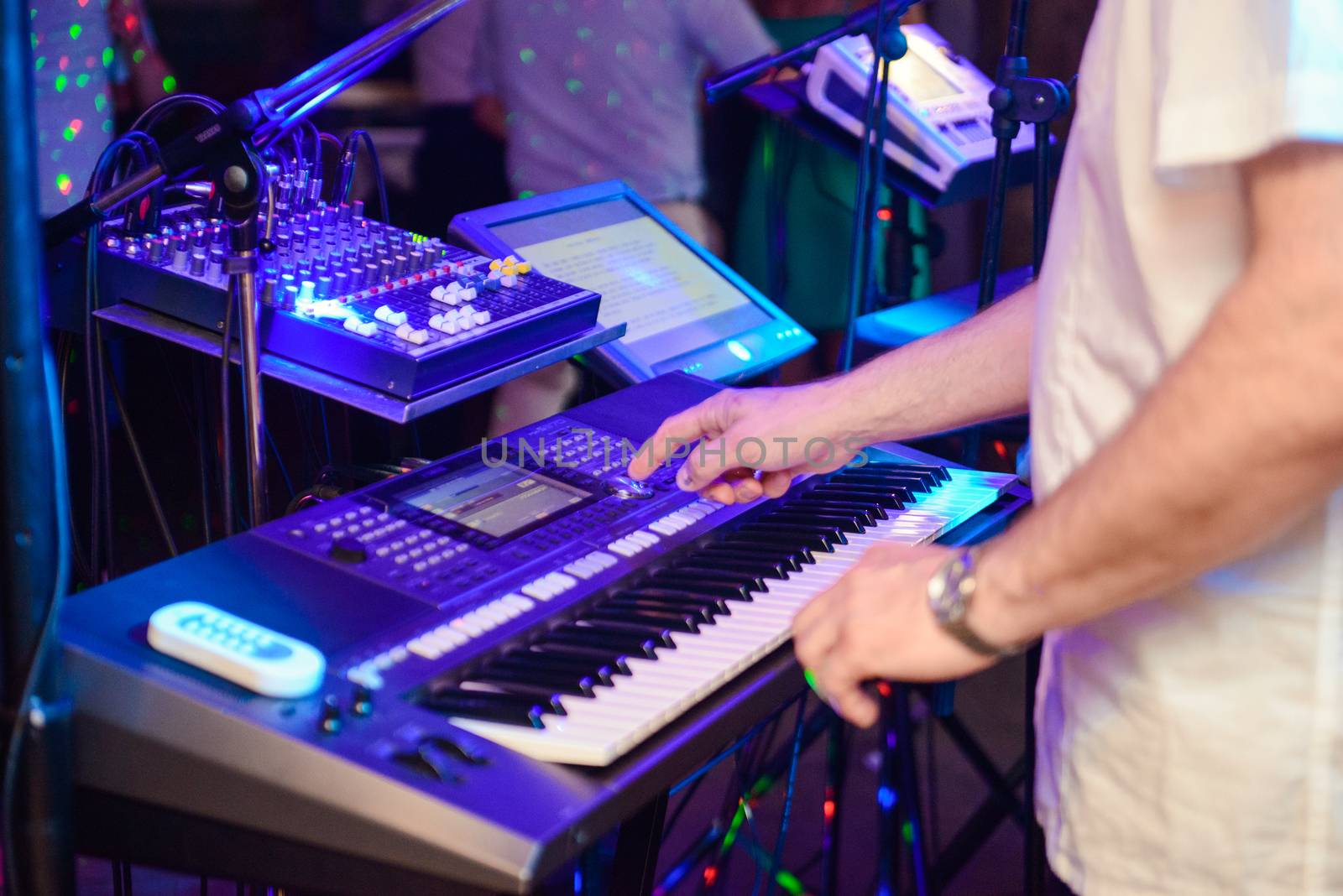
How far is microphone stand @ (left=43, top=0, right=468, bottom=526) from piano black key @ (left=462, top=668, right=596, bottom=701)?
0.43 metres

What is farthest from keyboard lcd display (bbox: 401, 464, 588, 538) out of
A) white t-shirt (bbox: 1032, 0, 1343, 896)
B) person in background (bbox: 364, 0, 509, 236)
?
person in background (bbox: 364, 0, 509, 236)

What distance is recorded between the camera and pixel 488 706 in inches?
37.4

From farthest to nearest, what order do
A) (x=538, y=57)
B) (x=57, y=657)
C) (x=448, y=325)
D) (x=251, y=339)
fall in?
(x=538, y=57) → (x=448, y=325) → (x=251, y=339) → (x=57, y=657)

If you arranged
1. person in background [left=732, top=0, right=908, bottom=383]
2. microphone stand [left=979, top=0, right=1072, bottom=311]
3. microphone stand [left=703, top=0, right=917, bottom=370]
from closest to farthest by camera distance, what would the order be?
microphone stand [left=979, top=0, right=1072, bottom=311] < microphone stand [left=703, top=0, right=917, bottom=370] < person in background [left=732, top=0, right=908, bottom=383]

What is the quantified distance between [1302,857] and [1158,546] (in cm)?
32

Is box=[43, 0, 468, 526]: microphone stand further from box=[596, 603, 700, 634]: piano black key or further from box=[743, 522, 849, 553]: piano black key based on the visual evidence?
box=[743, 522, 849, 553]: piano black key

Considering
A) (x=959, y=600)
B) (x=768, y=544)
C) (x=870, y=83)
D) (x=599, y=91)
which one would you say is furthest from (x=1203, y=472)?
(x=599, y=91)

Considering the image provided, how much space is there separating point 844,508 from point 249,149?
0.71 m

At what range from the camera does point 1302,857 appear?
897mm

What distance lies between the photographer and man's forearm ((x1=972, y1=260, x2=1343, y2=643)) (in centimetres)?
68

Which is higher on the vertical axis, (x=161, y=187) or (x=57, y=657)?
(x=161, y=187)

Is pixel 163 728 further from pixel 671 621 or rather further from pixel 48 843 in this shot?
pixel 671 621

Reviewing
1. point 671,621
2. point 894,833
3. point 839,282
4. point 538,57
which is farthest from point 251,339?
point 839,282

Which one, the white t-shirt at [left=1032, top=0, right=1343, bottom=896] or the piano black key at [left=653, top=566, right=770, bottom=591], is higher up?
the white t-shirt at [left=1032, top=0, right=1343, bottom=896]
